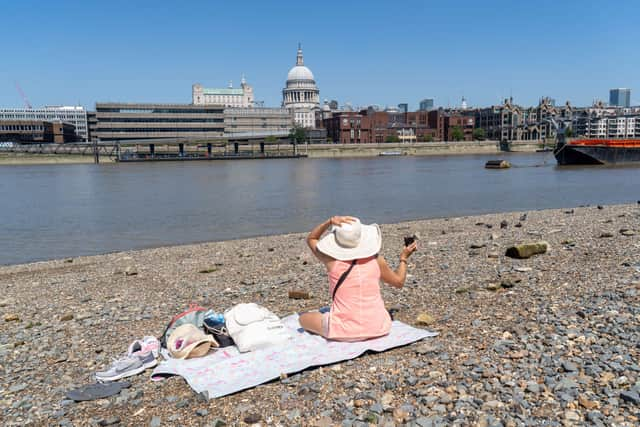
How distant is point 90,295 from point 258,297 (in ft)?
11.9

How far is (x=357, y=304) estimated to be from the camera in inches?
241

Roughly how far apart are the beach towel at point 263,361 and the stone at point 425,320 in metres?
0.45

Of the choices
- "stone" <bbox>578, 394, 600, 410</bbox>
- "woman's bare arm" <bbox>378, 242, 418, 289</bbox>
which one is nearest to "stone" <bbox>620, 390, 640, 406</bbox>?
"stone" <bbox>578, 394, 600, 410</bbox>

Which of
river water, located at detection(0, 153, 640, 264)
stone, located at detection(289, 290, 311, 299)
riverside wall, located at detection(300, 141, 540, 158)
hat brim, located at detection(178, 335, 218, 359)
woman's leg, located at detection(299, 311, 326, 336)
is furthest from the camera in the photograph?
riverside wall, located at detection(300, 141, 540, 158)

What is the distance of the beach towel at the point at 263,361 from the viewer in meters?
5.49

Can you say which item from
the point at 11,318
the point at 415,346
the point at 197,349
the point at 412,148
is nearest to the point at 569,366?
the point at 415,346

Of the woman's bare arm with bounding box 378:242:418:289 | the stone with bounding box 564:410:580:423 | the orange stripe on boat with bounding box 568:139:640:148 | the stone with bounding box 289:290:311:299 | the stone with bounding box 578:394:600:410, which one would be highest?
the orange stripe on boat with bounding box 568:139:640:148

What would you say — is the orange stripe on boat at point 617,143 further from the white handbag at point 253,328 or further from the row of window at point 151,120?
the row of window at point 151,120

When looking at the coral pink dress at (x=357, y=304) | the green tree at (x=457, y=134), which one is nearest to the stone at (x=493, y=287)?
the coral pink dress at (x=357, y=304)

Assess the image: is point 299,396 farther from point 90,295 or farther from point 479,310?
point 90,295

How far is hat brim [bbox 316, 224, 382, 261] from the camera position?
19.5 feet

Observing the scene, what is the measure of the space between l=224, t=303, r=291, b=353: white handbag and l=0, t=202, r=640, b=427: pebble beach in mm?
752

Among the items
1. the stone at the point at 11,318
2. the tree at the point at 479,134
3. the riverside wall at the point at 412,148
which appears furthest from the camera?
the tree at the point at 479,134

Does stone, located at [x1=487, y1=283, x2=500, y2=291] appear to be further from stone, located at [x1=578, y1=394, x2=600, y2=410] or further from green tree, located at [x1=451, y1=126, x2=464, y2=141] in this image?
green tree, located at [x1=451, y1=126, x2=464, y2=141]
